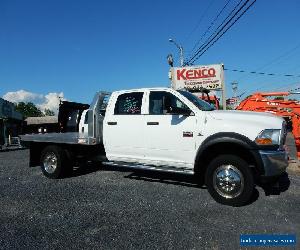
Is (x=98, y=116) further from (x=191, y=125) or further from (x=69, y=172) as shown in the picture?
(x=191, y=125)

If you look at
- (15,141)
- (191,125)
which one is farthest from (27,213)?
(15,141)

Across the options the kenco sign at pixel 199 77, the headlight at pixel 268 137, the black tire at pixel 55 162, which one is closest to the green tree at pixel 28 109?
the kenco sign at pixel 199 77

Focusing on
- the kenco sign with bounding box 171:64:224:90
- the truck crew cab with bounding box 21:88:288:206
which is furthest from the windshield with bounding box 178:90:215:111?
the kenco sign with bounding box 171:64:224:90

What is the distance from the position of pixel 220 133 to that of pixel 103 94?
334 cm

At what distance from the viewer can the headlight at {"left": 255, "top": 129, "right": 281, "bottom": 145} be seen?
18.7ft

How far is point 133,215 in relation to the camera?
215 inches

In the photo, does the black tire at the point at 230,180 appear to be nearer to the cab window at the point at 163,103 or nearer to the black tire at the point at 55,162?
the cab window at the point at 163,103

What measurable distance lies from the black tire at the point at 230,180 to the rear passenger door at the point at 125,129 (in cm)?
169

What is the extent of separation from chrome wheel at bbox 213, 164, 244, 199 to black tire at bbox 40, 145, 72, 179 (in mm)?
4058

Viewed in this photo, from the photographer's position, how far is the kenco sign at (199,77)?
1958 centimetres

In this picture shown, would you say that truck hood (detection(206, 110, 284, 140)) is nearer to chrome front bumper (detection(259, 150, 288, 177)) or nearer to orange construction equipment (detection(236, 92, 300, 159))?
chrome front bumper (detection(259, 150, 288, 177))

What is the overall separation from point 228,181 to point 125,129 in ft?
8.33

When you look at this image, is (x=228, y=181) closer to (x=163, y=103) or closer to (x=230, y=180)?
(x=230, y=180)

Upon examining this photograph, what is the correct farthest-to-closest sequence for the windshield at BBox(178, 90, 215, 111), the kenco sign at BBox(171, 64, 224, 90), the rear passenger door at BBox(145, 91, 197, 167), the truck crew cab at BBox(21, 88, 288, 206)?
the kenco sign at BBox(171, 64, 224, 90) < the windshield at BBox(178, 90, 215, 111) < the rear passenger door at BBox(145, 91, 197, 167) < the truck crew cab at BBox(21, 88, 288, 206)
